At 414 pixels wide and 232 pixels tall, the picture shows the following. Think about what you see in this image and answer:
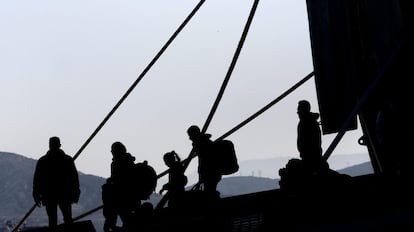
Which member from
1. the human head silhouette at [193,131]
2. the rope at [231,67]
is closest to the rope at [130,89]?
the rope at [231,67]

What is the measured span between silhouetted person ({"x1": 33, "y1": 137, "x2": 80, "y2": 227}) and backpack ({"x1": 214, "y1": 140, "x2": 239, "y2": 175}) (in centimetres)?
307

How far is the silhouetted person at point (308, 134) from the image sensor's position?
32.4 feet

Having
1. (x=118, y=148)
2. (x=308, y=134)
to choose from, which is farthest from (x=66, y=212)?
(x=308, y=134)

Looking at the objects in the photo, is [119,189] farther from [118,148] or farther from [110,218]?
[118,148]

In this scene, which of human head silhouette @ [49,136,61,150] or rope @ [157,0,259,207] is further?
rope @ [157,0,259,207]

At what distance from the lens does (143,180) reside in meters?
10.8

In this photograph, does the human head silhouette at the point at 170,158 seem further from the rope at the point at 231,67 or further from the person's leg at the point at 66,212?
the rope at the point at 231,67

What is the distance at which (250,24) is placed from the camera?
15.3 m

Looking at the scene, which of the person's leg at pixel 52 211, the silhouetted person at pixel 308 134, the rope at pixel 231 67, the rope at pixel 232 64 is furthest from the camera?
the rope at pixel 232 64

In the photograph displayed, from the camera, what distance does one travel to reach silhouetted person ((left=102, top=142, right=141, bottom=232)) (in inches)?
420

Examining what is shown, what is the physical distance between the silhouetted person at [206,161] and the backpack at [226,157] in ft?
0.20

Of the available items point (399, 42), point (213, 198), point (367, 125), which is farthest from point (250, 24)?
point (213, 198)

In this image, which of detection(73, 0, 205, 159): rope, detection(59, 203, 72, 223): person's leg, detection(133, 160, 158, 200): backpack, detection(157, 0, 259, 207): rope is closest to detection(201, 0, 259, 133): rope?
detection(157, 0, 259, 207): rope

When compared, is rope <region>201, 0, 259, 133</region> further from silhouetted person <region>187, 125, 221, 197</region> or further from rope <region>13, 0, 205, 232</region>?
silhouetted person <region>187, 125, 221, 197</region>
